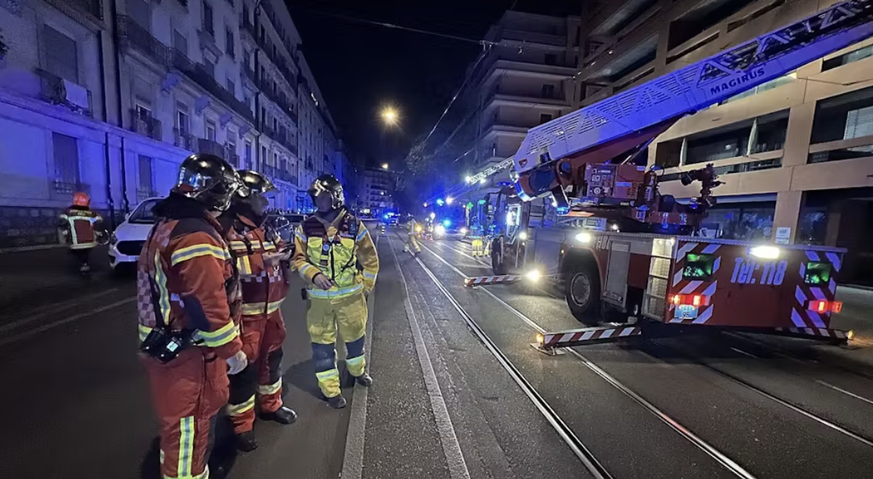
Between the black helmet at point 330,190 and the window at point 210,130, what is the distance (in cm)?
2535

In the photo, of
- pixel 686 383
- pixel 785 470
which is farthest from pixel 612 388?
pixel 785 470

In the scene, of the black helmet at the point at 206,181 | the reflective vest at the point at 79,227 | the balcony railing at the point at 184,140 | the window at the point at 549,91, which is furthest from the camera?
the window at the point at 549,91

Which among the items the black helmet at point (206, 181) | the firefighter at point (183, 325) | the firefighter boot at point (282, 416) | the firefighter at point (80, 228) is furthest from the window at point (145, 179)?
the firefighter at point (183, 325)

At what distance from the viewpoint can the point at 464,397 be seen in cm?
348

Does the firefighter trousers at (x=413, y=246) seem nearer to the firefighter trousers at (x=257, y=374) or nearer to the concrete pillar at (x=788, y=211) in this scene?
the firefighter trousers at (x=257, y=374)

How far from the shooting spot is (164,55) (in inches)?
723

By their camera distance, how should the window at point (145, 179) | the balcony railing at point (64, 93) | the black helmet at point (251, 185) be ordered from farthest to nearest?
the window at point (145, 179) < the balcony railing at point (64, 93) < the black helmet at point (251, 185)

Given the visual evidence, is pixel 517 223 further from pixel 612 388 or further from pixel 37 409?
pixel 37 409

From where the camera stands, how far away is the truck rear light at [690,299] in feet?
14.9

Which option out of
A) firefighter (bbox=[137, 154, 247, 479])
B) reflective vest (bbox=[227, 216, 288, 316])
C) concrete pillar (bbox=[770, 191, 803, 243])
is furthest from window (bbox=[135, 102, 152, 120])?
concrete pillar (bbox=[770, 191, 803, 243])

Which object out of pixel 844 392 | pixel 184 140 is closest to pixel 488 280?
pixel 844 392

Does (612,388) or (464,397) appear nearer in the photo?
(464,397)

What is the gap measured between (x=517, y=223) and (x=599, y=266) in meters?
4.06

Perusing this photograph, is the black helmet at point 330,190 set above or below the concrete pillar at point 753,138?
below
